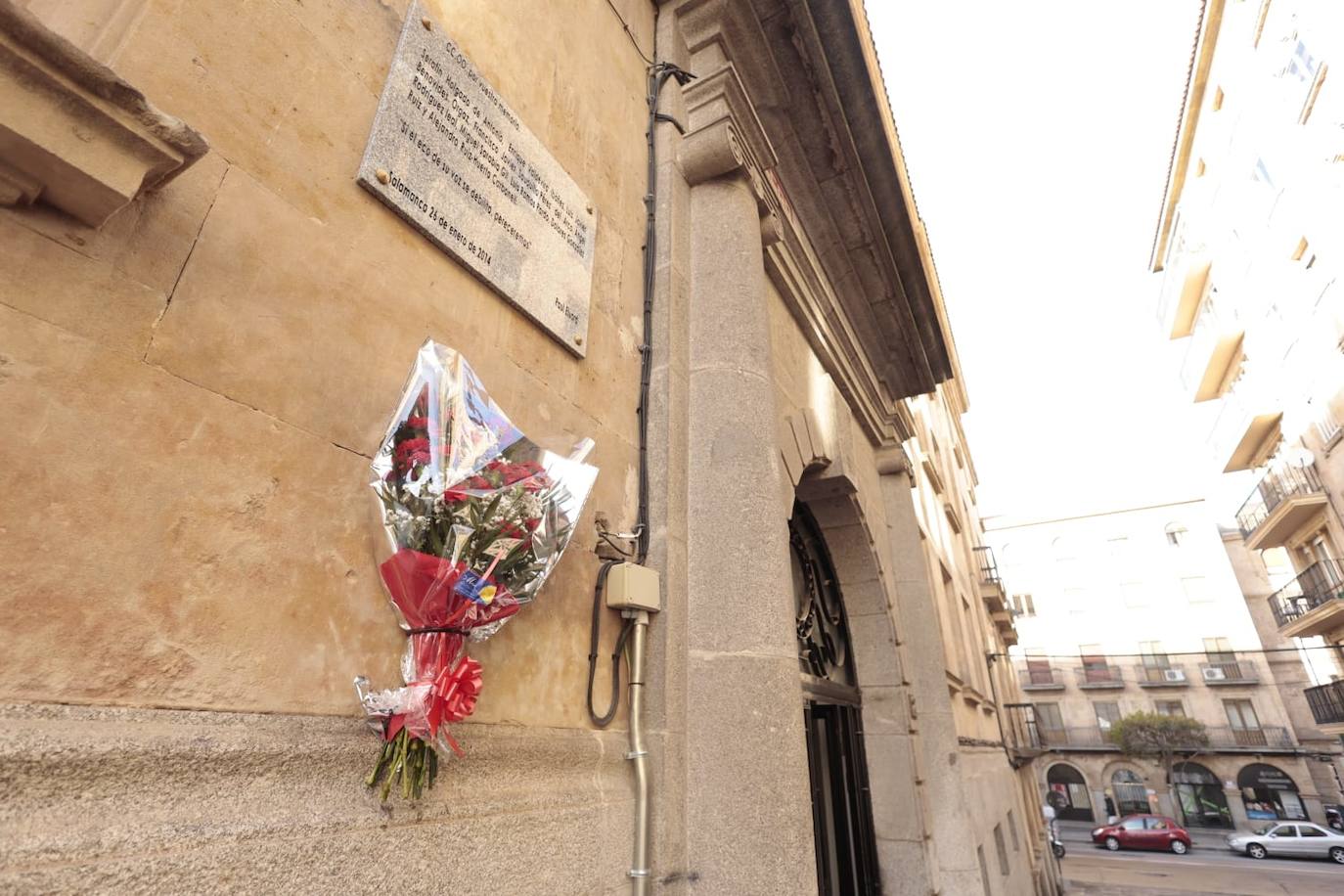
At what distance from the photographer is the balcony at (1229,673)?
110 ft

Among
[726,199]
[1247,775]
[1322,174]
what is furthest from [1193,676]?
[726,199]

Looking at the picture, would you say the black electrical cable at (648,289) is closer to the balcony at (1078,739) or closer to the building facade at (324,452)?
the building facade at (324,452)

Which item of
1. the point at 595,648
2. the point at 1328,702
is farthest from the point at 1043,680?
the point at 595,648

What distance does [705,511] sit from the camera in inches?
113

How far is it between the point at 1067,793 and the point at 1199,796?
242 inches

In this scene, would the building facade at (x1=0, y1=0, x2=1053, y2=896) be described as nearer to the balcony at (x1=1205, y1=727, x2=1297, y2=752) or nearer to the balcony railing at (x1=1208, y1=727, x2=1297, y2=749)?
the balcony at (x1=1205, y1=727, x2=1297, y2=752)

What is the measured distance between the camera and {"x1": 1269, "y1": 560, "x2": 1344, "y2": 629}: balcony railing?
16625mm

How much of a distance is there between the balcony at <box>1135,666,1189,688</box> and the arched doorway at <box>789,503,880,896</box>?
40.6 m

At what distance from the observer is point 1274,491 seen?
61.9 feet

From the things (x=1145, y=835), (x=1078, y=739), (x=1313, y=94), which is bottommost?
(x=1145, y=835)

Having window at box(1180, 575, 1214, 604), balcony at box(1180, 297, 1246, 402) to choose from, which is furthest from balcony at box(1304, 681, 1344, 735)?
window at box(1180, 575, 1214, 604)

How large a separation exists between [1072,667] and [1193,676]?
5.67 m

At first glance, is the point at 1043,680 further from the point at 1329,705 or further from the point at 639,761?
the point at 639,761

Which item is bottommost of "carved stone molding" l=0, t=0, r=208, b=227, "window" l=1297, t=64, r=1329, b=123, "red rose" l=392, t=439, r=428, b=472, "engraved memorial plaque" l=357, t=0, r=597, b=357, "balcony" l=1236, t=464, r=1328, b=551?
"red rose" l=392, t=439, r=428, b=472
